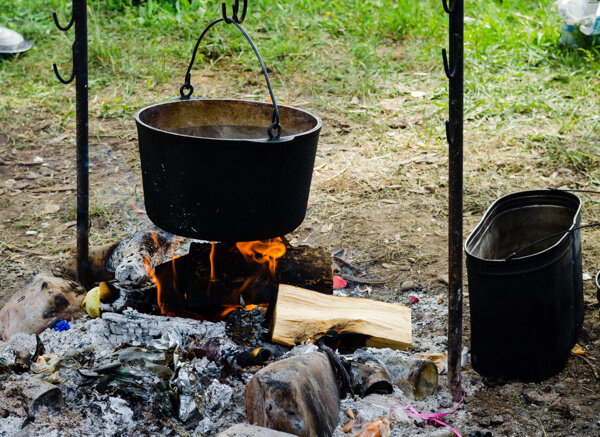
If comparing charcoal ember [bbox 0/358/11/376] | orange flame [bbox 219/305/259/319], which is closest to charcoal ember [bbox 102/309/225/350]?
orange flame [bbox 219/305/259/319]

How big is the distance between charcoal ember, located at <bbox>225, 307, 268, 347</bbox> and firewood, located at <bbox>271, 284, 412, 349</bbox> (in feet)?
0.30

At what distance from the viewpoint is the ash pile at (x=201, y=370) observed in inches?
90.2

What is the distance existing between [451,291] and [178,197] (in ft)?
3.92

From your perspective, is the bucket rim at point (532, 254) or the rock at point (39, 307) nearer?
the bucket rim at point (532, 254)

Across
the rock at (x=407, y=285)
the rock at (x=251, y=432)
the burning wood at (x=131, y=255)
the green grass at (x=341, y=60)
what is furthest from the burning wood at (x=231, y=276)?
the green grass at (x=341, y=60)

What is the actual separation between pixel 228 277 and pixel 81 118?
1083mm

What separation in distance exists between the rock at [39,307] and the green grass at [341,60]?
3.29 m

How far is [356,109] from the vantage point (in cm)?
629

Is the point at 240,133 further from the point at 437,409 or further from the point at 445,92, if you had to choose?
the point at 445,92

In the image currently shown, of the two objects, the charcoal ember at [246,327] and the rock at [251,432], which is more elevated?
the rock at [251,432]

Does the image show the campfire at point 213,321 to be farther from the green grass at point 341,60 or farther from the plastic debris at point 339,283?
the green grass at point 341,60

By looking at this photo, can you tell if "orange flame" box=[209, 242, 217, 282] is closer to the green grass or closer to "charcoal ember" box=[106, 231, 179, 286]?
"charcoal ember" box=[106, 231, 179, 286]

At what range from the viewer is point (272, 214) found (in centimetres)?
289

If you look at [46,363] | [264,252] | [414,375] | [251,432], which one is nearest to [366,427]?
[414,375]
